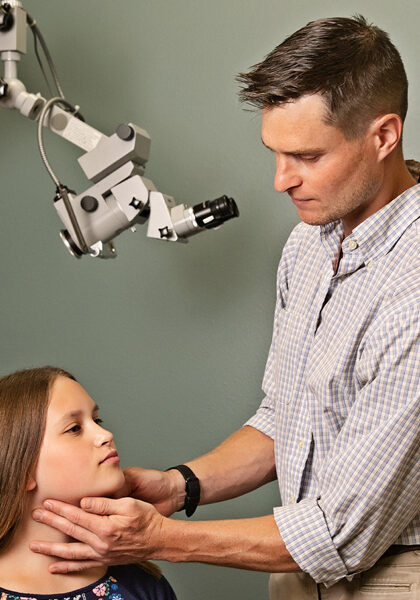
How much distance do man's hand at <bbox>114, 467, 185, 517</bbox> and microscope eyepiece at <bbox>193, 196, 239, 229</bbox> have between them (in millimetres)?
542

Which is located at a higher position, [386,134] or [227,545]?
[386,134]

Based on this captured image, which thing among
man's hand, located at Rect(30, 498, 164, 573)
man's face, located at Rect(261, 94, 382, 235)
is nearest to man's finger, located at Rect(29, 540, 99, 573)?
man's hand, located at Rect(30, 498, 164, 573)

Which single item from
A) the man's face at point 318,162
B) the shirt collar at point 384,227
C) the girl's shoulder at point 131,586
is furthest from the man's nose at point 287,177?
the girl's shoulder at point 131,586

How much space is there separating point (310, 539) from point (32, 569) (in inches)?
17.9

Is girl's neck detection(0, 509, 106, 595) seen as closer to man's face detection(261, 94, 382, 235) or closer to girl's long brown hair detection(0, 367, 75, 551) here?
girl's long brown hair detection(0, 367, 75, 551)

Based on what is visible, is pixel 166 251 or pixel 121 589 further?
pixel 166 251

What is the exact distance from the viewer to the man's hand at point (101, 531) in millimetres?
1240

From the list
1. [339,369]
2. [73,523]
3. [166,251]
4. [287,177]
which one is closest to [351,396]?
[339,369]

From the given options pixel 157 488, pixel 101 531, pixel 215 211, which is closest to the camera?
pixel 101 531

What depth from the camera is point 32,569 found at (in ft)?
4.29

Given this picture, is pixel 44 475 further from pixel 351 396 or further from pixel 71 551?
pixel 351 396

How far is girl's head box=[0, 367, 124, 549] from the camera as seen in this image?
131 centimetres

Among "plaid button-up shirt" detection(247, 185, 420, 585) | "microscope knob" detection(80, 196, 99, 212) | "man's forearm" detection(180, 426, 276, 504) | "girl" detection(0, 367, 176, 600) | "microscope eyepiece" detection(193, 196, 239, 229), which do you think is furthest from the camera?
"microscope knob" detection(80, 196, 99, 212)

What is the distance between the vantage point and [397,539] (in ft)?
4.35
